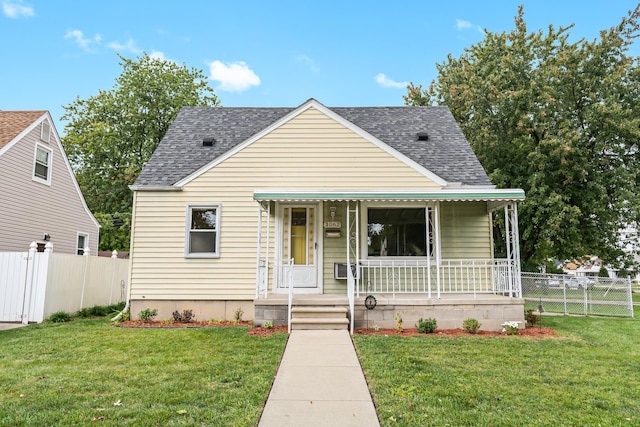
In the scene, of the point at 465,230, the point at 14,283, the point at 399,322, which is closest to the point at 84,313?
the point at 14,283

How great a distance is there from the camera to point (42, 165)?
13734 mm

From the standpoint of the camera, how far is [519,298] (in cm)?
819

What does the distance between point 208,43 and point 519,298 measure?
1497cm

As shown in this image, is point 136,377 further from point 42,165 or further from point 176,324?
point 42,165

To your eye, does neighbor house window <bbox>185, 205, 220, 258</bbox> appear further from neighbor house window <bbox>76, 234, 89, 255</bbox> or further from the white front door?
neighbor house window <bbox>76, 234, 89, 255</bbox>

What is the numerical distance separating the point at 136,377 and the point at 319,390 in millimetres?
2279

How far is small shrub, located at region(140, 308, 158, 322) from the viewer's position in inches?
367

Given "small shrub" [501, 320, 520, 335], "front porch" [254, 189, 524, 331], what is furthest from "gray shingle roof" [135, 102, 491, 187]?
"small shrub" [501, 320, 520, 335]

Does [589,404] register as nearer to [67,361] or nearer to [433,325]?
[433,325]

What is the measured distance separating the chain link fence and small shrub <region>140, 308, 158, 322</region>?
11.2 m

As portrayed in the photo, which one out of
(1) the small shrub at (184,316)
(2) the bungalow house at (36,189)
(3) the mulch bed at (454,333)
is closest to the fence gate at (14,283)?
(2) the bungalow house at (36,189)

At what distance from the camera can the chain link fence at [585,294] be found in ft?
39.5

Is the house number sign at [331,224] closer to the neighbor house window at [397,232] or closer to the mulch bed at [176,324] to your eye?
the neighbor house window at [397,232]

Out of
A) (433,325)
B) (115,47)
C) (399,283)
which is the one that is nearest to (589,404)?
(433,325)
